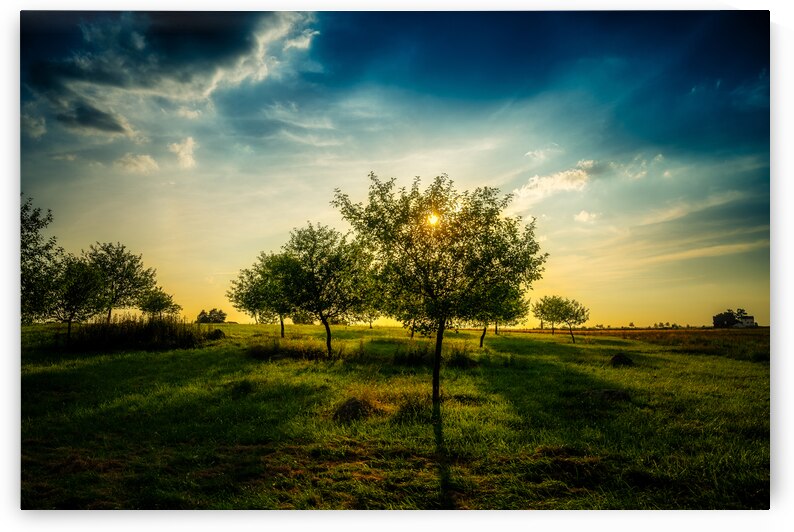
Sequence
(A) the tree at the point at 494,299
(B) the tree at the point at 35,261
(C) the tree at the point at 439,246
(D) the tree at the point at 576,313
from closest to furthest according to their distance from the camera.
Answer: (B) the tree at the point at 35,261, (C) the tree at the point at 439,246, (A) the tree at the point at 494,299, (D) the tree at the point at 576,313

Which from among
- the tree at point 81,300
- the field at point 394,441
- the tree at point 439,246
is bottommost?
the field at point 394,441

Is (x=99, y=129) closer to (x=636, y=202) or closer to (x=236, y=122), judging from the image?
(x=236, y=122)

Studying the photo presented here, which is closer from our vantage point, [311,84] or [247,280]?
[311,84]

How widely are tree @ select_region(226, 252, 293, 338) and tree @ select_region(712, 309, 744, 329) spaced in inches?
574

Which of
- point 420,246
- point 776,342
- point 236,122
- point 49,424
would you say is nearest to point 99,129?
point 236,122

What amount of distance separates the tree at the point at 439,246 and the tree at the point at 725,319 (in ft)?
13.8

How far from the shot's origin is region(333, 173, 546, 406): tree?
10.5 meters

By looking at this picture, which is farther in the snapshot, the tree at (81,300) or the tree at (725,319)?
the tree at (81,300)

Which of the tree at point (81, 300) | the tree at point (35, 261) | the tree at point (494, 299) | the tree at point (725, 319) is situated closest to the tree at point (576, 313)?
the tree at point (494, 299)

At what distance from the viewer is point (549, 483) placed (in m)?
6.73

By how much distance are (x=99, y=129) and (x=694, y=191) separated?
13.9 meters

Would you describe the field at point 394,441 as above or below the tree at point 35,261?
below

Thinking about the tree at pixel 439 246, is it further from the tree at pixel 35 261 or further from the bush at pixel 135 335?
the bush at pixel 135 335

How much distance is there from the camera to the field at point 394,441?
22.1 feet
